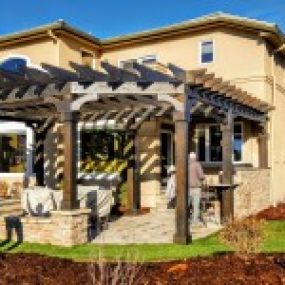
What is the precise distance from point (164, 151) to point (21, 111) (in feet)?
19.2

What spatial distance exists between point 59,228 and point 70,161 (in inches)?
62.6

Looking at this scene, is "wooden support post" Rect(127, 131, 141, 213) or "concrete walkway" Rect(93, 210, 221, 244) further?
"wooden support post" Rect(127, 131, 141, 213)

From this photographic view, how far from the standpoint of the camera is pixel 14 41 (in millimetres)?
22234

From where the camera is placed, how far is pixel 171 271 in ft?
24.6

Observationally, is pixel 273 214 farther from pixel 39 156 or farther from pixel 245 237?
pixel 245 237

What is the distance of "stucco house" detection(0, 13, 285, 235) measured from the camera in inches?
796

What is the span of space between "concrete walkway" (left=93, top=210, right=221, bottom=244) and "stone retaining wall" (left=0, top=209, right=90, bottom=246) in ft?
2.12

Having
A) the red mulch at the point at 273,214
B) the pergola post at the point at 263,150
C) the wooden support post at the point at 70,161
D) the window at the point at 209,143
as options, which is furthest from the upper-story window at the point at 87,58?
the wooden support post at the point at 70,161

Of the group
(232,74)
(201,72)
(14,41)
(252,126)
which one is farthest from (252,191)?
(14,41)

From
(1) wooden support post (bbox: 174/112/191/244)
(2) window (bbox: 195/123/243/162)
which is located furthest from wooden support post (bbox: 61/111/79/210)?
(2) window (bbox: 195/123/243/162)

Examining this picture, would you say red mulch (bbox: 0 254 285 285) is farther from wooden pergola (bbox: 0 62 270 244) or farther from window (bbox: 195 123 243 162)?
window (bbox: 195 123 243 162)

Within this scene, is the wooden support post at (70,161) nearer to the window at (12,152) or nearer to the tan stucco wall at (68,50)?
the tan stucco wall at (68,50)

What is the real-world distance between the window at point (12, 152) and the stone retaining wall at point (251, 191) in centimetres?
951

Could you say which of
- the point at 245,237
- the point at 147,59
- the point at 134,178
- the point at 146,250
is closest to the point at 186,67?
the point at 147,59
